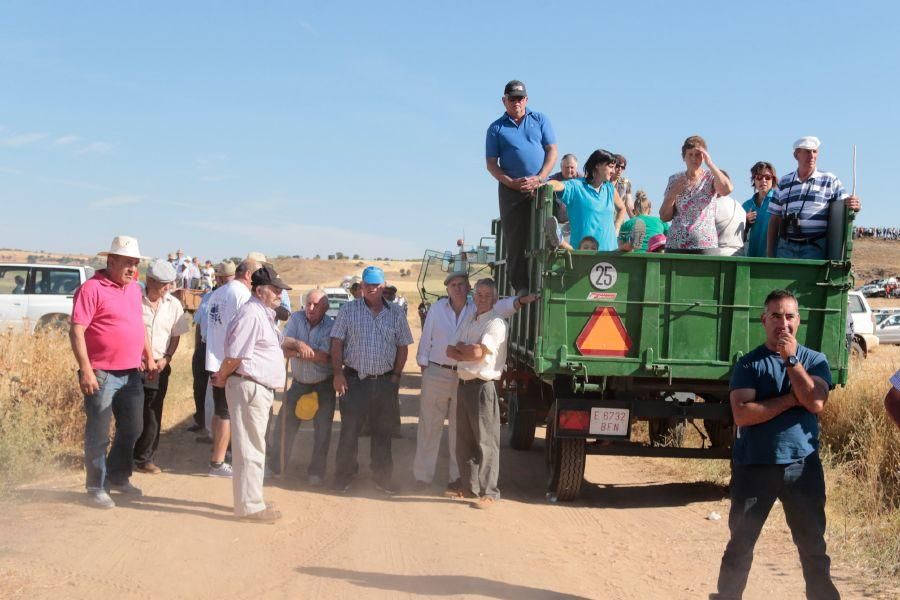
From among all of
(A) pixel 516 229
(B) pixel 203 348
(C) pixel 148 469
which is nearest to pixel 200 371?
(B) pixel 203 348

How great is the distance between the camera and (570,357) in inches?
277

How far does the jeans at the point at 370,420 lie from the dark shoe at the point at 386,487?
0.03m

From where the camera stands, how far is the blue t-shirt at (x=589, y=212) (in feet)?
25.9

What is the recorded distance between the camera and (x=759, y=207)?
8883 millimetres

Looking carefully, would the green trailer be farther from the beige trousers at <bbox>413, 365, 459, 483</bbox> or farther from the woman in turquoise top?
the beige trousers at <bbox>413, 365, 459, 483</bbox>

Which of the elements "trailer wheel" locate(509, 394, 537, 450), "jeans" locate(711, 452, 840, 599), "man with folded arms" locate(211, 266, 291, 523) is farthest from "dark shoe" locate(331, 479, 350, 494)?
"jeans" locate(711, 452, 840, 599)

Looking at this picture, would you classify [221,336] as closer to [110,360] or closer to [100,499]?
[110,360]

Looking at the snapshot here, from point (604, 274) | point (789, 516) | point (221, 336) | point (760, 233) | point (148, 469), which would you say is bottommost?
point (148, 469)

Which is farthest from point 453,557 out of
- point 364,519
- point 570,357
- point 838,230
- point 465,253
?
point 465,253

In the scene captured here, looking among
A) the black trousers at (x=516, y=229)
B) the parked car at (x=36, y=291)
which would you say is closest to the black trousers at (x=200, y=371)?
the black trousers at (x=516, y=229)

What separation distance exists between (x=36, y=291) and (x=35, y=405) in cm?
1083

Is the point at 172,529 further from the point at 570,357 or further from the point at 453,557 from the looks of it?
the point at 570,357

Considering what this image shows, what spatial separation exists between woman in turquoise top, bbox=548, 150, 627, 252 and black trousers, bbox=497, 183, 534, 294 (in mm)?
429

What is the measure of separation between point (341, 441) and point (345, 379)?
57 centimetres
